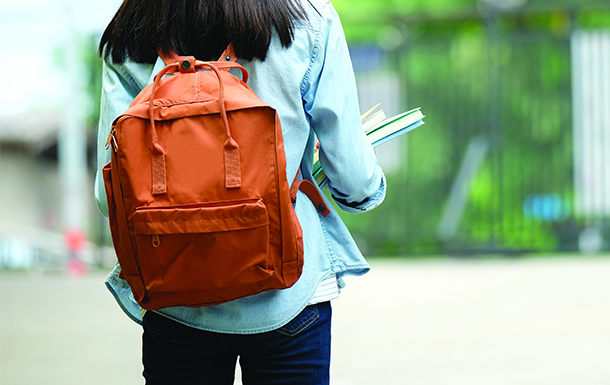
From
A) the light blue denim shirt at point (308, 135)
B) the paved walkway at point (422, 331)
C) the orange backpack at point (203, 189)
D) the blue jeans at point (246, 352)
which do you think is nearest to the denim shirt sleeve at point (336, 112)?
the light blue denim shirt at point (308, 135)

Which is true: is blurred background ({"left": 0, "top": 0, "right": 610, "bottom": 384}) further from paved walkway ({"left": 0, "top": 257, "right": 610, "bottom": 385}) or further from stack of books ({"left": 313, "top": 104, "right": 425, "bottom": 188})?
stack of books ({"left": 313, "top": 104, "right": 425, "bottom": 188})

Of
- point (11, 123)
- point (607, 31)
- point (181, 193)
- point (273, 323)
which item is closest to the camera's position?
point (181, 193)

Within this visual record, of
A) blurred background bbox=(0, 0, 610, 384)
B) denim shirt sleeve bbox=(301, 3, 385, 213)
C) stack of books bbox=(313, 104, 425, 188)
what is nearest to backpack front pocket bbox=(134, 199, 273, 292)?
denim shirt sleeve bbox=(301, 3, 385, 213)

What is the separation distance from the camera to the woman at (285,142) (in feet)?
4.93

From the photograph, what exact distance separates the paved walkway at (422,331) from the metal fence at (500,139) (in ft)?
3.67

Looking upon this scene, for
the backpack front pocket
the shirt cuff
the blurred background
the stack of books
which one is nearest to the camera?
the backpack front pocket

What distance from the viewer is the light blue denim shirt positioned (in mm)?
1517

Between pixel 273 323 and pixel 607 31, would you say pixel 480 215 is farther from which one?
pixel 273 323

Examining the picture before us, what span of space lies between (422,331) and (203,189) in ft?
12.3

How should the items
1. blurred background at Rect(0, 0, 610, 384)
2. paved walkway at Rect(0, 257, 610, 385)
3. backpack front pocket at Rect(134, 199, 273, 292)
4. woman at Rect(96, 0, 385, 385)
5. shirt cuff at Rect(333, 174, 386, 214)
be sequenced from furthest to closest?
blurred background at Rect(0, 0, 610, 384), paved walkway at Rect(0, 257, 610, 385), shirt cuff at Rect(333, 174, 386, 214), woman at Rect(96, 0, 385, 385), backpack front pocket at Rect(134, 199, 273, 292)

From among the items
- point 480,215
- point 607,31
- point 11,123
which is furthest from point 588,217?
point 11,123

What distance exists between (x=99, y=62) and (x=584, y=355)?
7413 mm

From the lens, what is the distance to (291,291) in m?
1.53

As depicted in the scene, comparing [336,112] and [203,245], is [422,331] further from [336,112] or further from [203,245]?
[203,245]
